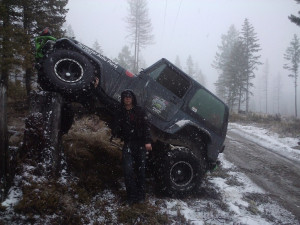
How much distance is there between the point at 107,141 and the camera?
6168 millimetres

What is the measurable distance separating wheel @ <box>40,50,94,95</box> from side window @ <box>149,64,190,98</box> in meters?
1.34

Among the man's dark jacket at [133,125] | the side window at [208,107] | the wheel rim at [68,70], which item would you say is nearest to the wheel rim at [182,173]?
the side window at [208,107]

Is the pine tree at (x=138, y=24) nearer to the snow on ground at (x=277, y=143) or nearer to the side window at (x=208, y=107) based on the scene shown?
the snow on ground at (x=277, y=143)

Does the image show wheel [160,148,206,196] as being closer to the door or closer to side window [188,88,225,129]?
the door

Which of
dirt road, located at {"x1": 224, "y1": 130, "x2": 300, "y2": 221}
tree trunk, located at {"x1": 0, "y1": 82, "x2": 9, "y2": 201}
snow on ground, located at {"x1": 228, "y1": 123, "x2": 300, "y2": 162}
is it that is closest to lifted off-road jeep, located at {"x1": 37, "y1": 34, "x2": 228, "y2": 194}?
tree trunk, located at {"x1": 0, "y1": 82, "x2": 9, "y2": 201}

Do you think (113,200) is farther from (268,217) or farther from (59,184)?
(268,217)

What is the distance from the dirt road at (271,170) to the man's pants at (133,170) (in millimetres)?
3056

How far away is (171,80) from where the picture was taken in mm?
5090

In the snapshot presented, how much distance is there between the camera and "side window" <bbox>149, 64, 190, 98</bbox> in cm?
500

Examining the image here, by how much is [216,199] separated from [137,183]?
1801 millimetres

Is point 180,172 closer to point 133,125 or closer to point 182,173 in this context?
point 182,173

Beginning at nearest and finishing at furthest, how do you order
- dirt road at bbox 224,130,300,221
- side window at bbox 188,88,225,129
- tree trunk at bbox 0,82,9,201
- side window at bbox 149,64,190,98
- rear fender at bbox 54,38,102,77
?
tree trunk at bbox 0,82,9,201, rear fender at bbox 54,38,102,77, side window at bbox 149,64,190,98, side window at bbox 188,88,225,129, dirt road at bbox 224,130,300,221

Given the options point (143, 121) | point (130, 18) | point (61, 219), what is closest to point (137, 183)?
point (143, 121)

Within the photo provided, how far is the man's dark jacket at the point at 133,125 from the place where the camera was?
13.1 ft
